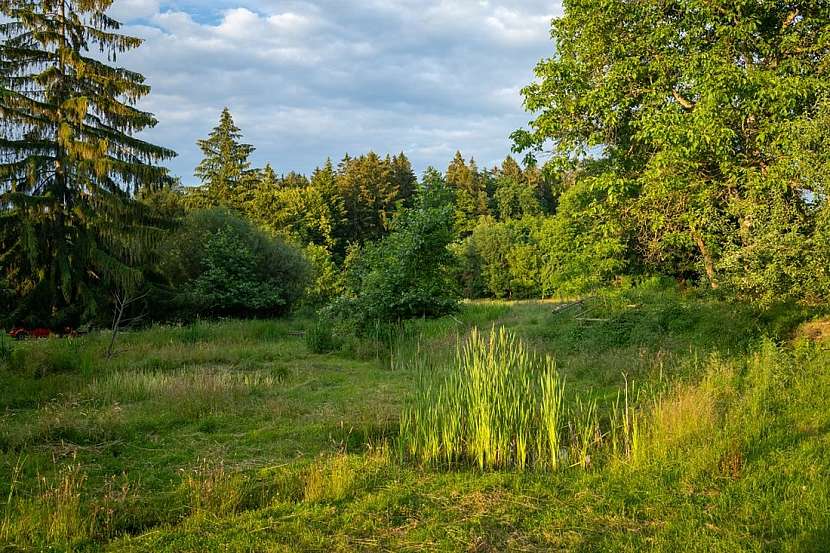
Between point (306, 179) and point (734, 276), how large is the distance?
62148 millimetres

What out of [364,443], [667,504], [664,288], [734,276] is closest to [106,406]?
[364,443]

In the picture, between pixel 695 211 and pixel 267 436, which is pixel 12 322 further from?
pixel 695 211

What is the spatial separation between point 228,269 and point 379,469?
19268 mm

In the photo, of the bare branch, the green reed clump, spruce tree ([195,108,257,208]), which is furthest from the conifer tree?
the green reed clump

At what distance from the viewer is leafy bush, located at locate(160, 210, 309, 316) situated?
2216cm

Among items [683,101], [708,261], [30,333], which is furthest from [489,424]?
[30,333]

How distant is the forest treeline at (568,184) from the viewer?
9727 mm

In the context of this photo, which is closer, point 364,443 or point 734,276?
point 364,443

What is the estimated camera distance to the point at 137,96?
20250 mm

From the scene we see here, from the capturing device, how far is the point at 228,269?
23.0 metres

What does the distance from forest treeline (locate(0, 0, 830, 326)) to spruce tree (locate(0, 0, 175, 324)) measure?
6cm

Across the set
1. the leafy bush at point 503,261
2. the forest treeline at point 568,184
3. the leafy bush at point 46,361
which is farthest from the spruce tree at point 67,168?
the leafy bush at point 503,261

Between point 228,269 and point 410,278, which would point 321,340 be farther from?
point 228,269

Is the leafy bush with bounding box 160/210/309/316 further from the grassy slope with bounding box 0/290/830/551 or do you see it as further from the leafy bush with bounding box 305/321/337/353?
the grassy slope with bounding box 0/290/830/551
